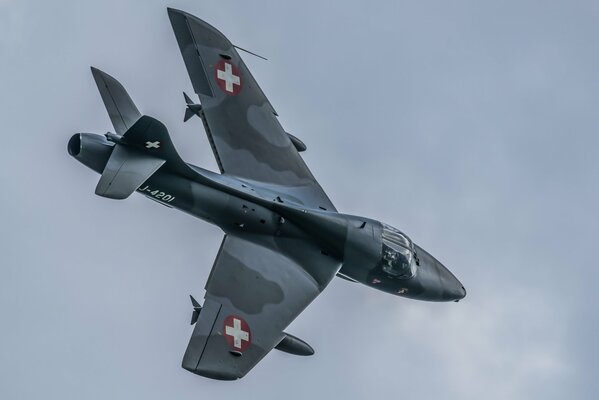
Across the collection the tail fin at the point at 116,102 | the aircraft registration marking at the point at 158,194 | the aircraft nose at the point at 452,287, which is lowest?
the aircraft registration marking at the point at 158,194

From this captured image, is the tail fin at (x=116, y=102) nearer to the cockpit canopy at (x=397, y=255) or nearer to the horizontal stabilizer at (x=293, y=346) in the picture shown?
the horizontal stabilizer at (x=293, y=346)

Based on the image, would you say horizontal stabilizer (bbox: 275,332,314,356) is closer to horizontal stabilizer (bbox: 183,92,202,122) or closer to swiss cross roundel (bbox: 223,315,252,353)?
swiss cross roundel (bbox: 223,315,252,353)

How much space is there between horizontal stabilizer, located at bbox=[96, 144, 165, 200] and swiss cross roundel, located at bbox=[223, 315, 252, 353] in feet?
20.1

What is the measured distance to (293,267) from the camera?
170ft

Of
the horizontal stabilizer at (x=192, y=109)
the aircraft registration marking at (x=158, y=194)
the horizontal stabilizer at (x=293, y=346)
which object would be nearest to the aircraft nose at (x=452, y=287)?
the horizontal stabilizer at (x=293, y=346)

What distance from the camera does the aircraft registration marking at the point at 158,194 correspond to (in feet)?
162

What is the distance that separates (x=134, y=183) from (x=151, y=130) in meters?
2.23

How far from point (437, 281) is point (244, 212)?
30.0 ft

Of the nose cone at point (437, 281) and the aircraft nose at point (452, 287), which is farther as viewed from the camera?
the aircraft nose at point (452, 287)

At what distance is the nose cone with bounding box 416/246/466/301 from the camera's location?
178ft

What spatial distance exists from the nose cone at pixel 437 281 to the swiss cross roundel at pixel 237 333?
8.46 meters

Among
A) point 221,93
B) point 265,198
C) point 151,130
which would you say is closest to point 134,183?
point 151,130

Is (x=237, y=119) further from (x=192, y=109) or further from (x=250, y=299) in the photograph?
(x=250, y=299)

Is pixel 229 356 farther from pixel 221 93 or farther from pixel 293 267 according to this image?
pixel 221 93
